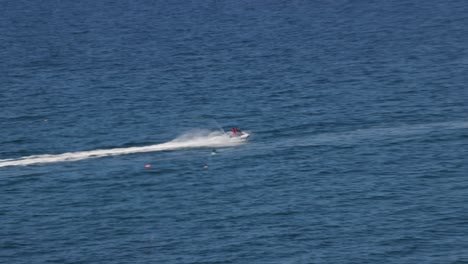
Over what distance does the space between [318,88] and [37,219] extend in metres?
55.0

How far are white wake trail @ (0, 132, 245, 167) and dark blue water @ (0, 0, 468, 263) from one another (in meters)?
1.08

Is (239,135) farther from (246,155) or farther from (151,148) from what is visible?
(151,148)

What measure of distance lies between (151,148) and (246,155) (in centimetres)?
1057

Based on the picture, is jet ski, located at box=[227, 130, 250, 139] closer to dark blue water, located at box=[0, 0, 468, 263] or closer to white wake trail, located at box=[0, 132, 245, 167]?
white wake trail, located at box=[0, 132, 245, 167]

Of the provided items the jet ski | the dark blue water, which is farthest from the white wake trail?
the dark blue water

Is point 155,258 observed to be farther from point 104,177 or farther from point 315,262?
point 104,177

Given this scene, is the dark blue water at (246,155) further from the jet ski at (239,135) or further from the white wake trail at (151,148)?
the jet ski at (239,135)

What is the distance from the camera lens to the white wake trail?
120 meters

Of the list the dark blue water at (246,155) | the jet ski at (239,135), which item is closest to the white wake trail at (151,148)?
the jet ski at (239,135)

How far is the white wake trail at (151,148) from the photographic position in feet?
395

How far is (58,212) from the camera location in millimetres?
106938

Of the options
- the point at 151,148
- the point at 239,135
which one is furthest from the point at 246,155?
the point at 151,148

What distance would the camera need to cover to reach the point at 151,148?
124250 mm

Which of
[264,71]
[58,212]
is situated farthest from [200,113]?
[58,212]
